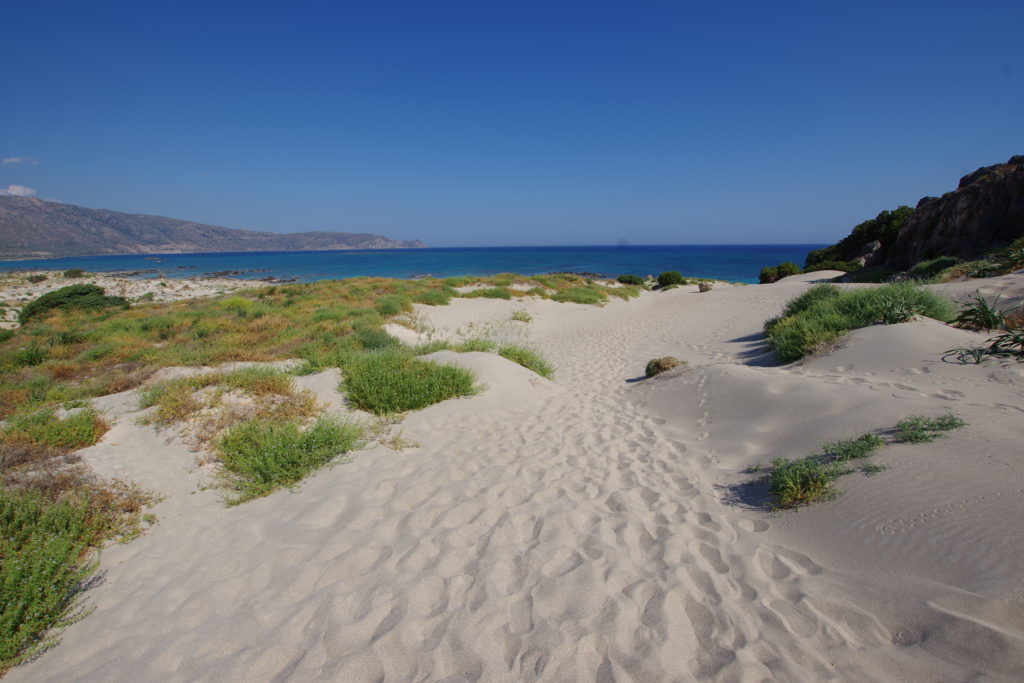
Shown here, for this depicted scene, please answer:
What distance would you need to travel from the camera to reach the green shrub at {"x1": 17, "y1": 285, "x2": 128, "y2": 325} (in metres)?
18.0

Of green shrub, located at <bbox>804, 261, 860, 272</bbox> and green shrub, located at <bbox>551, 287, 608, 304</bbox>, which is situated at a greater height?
green shrub, located at <bbox>804, 261, 860, 272</bbox>

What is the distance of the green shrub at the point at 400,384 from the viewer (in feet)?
21.1

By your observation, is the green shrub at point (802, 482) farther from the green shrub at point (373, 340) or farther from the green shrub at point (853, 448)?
the green shrub at point (373, 340)

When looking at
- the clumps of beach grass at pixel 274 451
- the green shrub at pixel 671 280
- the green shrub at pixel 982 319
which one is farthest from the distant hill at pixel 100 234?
the green shrub at pixel 982 319

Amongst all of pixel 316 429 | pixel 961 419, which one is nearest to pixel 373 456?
pixel 316 429

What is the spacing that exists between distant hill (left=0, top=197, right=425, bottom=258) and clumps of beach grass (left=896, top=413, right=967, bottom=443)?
471 feet

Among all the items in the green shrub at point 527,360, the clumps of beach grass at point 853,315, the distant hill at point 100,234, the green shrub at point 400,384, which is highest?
the distant hill at point 100,234

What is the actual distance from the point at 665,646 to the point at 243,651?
7.77 feet

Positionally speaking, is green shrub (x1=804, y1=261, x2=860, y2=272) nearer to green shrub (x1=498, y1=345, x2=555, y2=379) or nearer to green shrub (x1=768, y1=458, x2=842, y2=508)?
green shrub (x1=498, y1=345, x2=555, y2=379)

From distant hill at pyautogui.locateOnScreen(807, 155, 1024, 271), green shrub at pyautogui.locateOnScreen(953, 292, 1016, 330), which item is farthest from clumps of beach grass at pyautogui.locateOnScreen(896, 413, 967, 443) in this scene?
distant hill at pyautogui.locateOnScreen(807, 155, 1024, 271)

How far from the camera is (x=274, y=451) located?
466 centimetres

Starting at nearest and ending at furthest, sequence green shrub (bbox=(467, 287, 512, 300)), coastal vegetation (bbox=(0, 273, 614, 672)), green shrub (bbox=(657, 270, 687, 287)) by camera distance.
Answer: coastal vegetation (bbox=(0, 273, 614, 672)), green shrub (bbox=(467, 287, 512, 300)), green shrub (bbox=(657, 270, 687, 287))

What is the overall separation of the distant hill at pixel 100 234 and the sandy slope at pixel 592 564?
458ft

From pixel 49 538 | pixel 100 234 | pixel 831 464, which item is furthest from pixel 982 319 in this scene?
pixel 100 234
